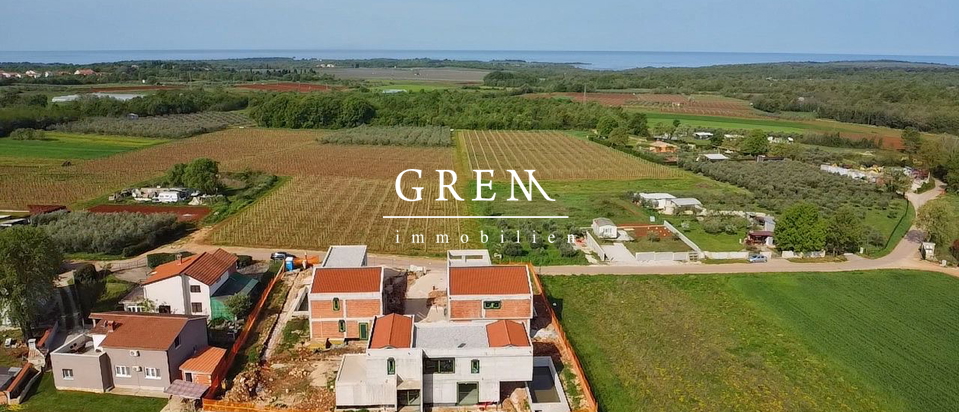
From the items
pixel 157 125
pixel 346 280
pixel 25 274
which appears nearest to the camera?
pixel 25 274

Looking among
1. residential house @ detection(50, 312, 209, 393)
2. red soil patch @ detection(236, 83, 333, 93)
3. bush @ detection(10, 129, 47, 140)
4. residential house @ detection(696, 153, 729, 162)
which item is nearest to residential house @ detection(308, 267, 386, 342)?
residential house @ detection(50, 312, 209, 393)

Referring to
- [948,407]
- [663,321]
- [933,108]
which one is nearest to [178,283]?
[663,321]

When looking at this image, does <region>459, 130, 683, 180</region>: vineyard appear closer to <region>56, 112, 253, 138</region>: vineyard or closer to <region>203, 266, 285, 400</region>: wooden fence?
<region>203, 266, 285, 400</region>: wooden fence

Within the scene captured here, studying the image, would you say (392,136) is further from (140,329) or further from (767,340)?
(767,340)

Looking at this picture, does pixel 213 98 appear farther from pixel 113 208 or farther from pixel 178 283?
pixel 178 283

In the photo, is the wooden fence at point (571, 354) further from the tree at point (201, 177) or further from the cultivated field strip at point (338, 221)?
the tree at point (201, 177)

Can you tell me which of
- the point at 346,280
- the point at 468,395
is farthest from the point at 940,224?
the point at 346,280

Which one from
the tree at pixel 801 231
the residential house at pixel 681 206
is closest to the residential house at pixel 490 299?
the tree at pixel 801 231
